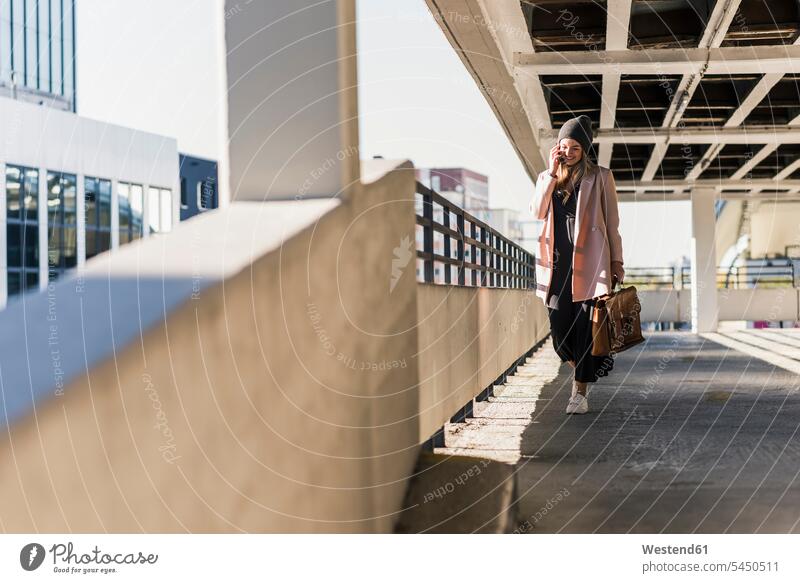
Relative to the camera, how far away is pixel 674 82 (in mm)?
11672

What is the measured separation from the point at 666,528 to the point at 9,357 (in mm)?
2390

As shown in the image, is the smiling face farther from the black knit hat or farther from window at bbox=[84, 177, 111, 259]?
window at bbox=[84, 177, 111, 259]

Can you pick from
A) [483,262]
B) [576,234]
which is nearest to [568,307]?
[576,234]

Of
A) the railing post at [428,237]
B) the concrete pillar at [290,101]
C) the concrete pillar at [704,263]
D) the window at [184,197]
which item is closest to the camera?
the concrete pillar at [290,101]

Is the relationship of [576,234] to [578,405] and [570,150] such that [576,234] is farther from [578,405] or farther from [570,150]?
[578,405]

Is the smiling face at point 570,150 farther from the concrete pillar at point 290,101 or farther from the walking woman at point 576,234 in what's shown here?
the concrete pillar at point 290,101

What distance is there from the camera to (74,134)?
34.4 m

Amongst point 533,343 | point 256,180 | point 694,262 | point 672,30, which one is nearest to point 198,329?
point 256,180

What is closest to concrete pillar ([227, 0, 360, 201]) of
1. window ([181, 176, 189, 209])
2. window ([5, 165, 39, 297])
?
window ([5, 165, 39, 297])

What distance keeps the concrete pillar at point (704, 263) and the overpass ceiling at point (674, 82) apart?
1.98 m

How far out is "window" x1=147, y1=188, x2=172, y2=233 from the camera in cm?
3906
